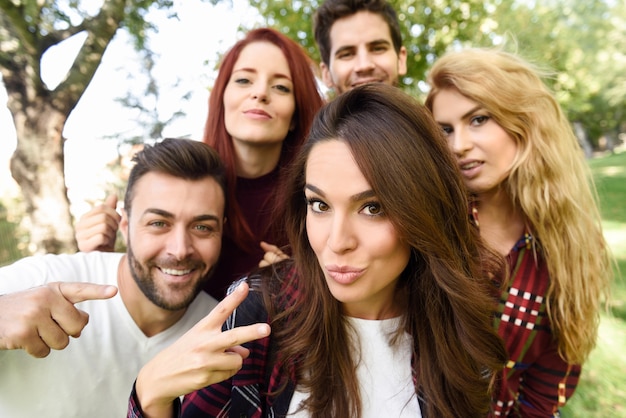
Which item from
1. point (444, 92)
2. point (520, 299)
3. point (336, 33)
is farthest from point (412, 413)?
point (336, 33)

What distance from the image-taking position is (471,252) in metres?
1.94

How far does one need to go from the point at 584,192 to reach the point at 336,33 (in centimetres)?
216

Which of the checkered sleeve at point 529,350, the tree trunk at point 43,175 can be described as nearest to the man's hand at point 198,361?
the checkered sleeve at point 529,350

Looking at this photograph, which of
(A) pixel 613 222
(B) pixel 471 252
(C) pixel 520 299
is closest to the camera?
(B) pixel 471 252

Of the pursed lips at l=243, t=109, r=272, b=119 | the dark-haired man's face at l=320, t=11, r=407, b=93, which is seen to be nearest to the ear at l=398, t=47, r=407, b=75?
the dark-haired man's face at l=320, t=11, r=407, b=93

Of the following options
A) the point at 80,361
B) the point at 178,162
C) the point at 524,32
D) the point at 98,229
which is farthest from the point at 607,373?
the point at 524,32

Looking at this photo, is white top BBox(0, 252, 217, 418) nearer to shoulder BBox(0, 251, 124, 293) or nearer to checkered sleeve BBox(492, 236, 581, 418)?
shoulder BBox(0, 251, 124, 293)

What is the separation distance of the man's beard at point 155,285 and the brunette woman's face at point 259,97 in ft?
3.26

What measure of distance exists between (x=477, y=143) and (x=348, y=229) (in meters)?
1.08

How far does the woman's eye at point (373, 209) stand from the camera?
63.1 inches

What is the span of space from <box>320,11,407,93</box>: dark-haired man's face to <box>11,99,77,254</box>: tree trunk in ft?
11.8

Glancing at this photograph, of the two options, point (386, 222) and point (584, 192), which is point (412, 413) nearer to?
point (386, 222)

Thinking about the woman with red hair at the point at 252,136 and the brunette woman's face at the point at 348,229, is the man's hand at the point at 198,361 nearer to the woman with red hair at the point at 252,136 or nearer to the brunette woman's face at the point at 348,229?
the brunette woman's face at the point at 348,229

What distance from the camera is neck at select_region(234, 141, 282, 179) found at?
9.80ft
